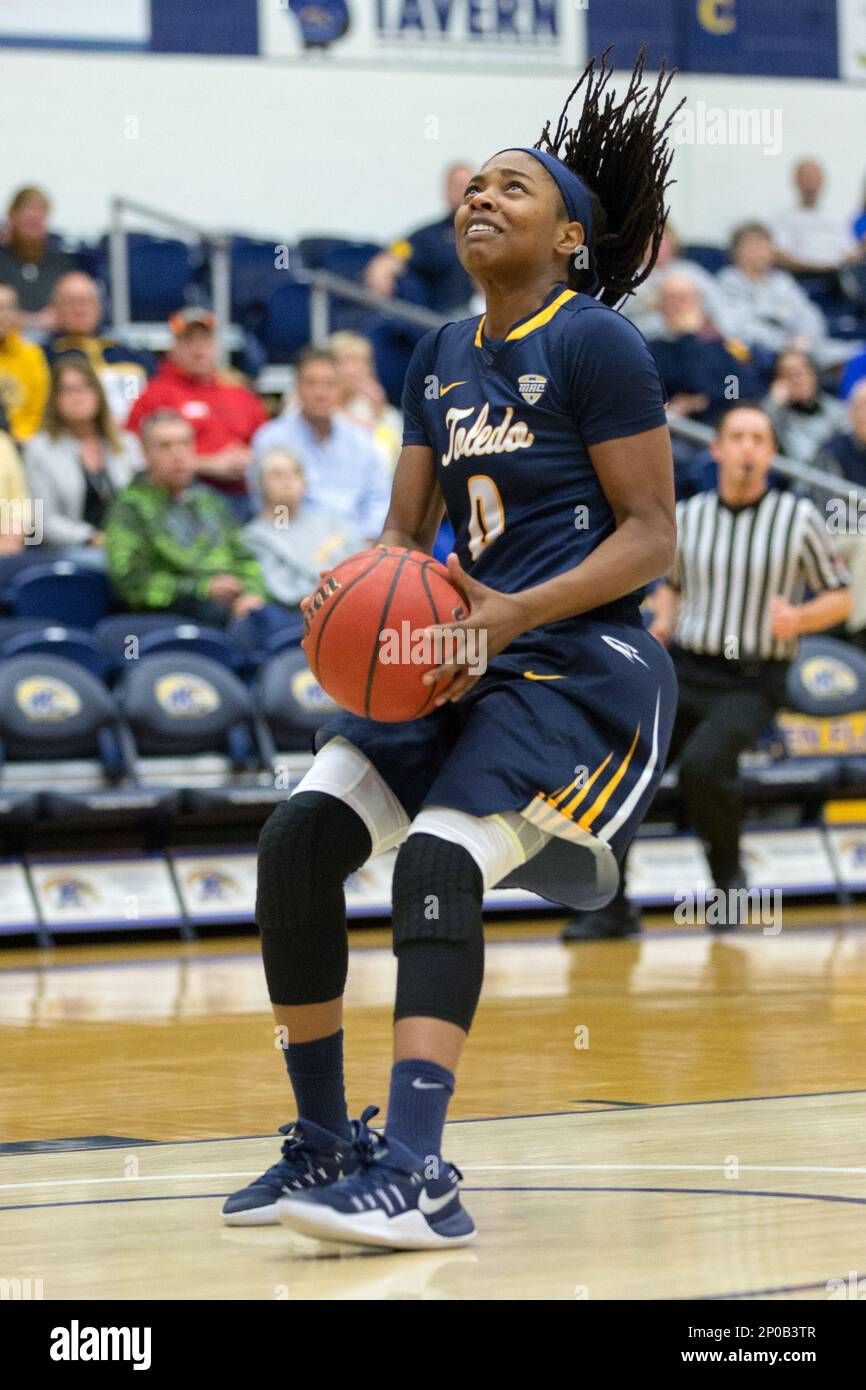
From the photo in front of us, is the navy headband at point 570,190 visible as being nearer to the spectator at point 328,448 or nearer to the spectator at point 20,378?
the spectator at point 328,448

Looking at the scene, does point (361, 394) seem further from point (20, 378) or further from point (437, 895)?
point (437, 895)

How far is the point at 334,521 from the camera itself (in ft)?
32.2

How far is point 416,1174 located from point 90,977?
14.1ft

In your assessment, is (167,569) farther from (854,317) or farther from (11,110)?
(854,317)

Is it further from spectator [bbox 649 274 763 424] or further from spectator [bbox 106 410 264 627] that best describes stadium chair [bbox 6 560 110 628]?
spectator [bbox 649 274 763 424]

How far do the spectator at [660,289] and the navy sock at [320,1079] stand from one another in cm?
879

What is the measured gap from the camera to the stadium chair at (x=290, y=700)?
8852 millimetres

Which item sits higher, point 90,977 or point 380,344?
point 380,344

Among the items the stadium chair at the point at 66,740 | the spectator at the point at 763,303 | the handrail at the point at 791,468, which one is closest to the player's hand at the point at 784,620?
the stadium chair at the point at 66,740

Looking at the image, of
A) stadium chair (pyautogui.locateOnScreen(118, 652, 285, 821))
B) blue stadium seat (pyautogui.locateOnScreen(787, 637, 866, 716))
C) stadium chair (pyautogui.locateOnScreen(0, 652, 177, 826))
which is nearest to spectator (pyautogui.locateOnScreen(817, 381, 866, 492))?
blue stadium seat (pyautogui.locateOnScreen(787, 637, 866, 716))

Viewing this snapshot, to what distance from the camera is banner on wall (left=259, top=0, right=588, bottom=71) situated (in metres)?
13.3

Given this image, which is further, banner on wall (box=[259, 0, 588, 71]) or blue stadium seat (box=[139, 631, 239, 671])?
banner on wall (box=[259, 0, 588, 71])

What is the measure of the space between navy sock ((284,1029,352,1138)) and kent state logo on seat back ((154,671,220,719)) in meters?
5.46
